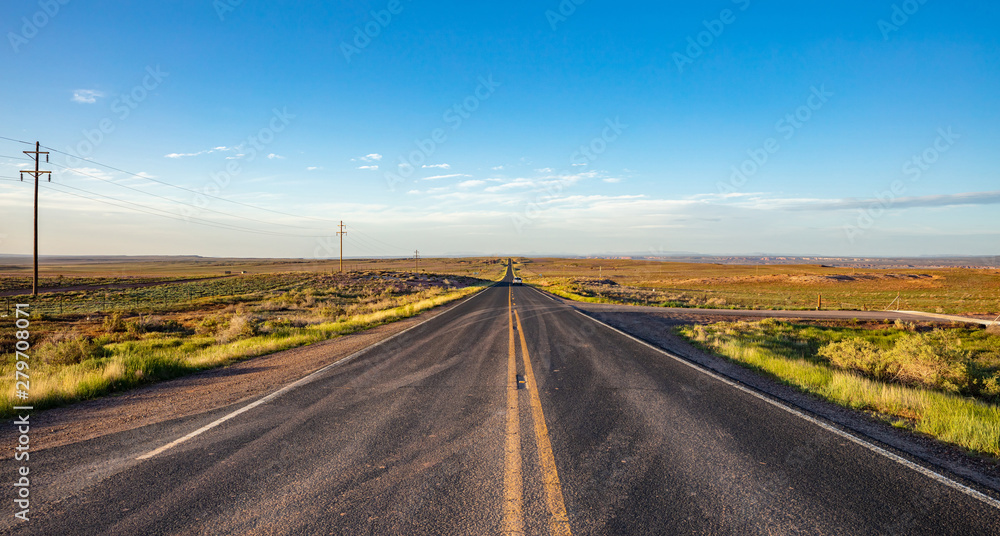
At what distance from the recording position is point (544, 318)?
20.7 metres

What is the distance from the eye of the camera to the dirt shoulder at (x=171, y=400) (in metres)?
5.47

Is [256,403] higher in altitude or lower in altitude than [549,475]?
lower

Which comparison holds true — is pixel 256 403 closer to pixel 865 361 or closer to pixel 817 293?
pixel 865 361

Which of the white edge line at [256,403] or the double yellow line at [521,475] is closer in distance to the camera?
the double yellow line at [521,475]

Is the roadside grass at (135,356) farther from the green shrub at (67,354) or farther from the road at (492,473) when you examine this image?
the road at (492,473)

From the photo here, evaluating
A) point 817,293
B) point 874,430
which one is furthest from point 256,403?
point 817,293

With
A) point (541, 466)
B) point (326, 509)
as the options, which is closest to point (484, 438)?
point (541, 466)

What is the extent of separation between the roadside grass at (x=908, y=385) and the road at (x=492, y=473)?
4.31ft

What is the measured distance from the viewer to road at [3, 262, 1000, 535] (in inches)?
133

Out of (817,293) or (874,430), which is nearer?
(874,430)

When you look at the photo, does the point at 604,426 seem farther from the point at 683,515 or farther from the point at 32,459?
the point at 32,459

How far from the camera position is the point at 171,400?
6.90 metres

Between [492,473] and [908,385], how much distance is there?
9.09 m

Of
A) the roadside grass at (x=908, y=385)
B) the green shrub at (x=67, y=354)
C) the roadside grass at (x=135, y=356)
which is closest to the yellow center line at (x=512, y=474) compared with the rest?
the roadside grass at (x=908, y=385)
